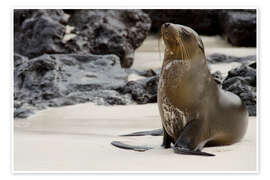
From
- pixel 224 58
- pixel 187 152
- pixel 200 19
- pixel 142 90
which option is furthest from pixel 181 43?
pixel 200 19

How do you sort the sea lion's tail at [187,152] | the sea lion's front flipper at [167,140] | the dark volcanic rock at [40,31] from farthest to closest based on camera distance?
the dark volcanic rock at [40,31], the sea lion's front flipper at [167,140], the sea lion's tail at [187,152]

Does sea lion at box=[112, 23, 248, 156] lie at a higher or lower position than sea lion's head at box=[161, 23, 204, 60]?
lower

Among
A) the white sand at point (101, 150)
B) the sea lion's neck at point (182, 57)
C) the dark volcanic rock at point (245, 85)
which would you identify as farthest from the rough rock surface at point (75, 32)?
the sea lion's neck at point (182, 57)

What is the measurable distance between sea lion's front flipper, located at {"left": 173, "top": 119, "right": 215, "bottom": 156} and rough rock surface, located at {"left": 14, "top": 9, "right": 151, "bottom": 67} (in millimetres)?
7159

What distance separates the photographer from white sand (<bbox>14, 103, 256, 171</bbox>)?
143 inches

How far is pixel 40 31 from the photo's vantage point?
10.8m

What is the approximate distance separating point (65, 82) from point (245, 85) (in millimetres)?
3175

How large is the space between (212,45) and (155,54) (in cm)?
199

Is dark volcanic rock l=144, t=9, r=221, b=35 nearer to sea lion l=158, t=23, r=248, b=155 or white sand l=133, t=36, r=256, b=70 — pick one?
white sand l=133, t=36, r=256, b=70

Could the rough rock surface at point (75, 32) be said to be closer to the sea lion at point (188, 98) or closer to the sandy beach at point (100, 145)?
the sandy beach at point (100, 145)

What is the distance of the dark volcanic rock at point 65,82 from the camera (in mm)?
7768

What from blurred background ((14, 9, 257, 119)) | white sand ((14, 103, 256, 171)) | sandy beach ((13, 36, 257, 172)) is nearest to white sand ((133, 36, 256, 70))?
blurred background ((14, 9, 257, 119))

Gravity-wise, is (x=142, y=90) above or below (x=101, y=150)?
above

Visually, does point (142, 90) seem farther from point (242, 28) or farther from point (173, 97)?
point (242, 28)
